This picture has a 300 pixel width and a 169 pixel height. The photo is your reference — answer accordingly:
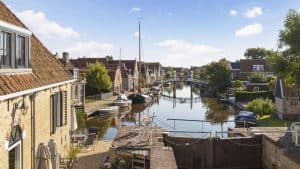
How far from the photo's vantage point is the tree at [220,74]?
8500 cm

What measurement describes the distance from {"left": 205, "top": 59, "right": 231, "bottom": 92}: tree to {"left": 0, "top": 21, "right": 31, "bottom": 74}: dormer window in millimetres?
73701

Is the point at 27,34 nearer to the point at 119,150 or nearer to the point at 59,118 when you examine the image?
the point at 59,118

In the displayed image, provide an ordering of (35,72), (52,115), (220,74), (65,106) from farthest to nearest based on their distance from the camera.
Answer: (220,74)
(65,106)
(52,115)
(35,72)

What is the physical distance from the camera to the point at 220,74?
85188 mm

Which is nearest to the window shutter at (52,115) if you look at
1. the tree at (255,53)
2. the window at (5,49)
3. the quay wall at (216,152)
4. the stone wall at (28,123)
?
the stone wall at (28,123)

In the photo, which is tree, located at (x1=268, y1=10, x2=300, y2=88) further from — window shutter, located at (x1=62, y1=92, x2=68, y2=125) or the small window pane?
the small window pane

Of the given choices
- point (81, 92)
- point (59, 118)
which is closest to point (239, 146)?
point (59, 118)

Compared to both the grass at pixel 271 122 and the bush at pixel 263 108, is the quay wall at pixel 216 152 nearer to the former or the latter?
the grass at pixel 271 122

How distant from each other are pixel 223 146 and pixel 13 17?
14.4 metres

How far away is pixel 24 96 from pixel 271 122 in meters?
31.4

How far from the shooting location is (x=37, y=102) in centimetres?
1401

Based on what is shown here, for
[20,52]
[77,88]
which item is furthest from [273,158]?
[77,88]

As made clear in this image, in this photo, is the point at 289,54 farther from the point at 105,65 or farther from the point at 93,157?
the point at 105,65

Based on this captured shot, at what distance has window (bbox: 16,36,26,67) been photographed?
12.5 m
